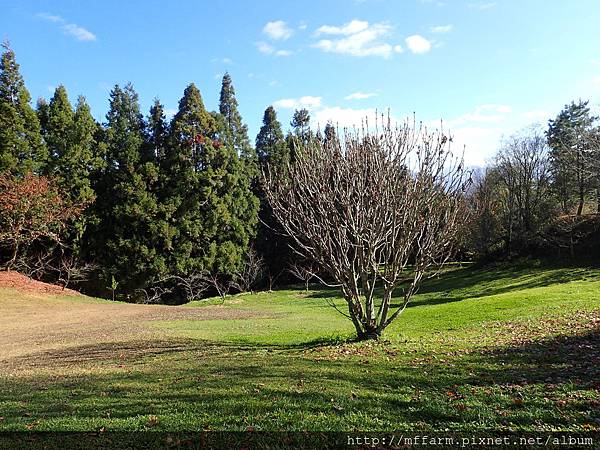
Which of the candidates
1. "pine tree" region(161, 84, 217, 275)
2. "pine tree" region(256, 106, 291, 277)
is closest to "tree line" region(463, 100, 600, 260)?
"pine tree" region(256, 106, 291, 277)

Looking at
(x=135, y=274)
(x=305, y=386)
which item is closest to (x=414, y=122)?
(x=305, y=386)

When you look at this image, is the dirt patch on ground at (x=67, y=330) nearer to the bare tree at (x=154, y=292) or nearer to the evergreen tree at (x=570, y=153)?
the bare tree at (x=154, y=292)

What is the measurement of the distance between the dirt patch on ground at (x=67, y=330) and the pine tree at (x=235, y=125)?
2030cm

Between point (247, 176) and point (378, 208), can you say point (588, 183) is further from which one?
point (378, 208)

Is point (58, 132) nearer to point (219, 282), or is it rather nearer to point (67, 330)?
point (219, 282)

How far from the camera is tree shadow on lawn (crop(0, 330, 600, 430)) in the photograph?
16.8 feet

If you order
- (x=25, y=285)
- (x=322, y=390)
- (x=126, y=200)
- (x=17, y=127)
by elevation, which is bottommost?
(x=322, y=390)

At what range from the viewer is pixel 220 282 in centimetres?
3841

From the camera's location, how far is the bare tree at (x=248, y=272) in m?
37.1

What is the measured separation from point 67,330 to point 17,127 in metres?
22.1

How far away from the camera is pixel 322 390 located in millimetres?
6426

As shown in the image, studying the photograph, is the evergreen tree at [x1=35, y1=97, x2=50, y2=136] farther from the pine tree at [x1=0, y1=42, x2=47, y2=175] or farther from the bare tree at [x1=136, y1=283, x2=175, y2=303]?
the bare tree at [x1=136, y1=283, x2=175, y2=303]

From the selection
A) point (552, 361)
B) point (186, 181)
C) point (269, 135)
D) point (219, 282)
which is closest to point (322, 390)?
Answer: point (552, 361)

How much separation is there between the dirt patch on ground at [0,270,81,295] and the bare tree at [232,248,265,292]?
13.0 metres
